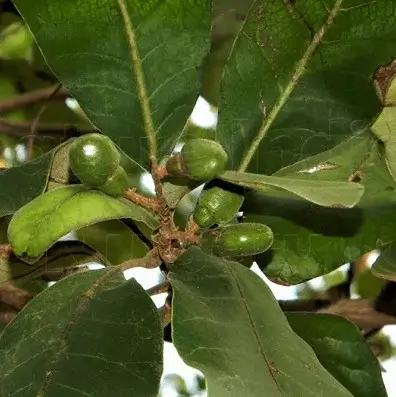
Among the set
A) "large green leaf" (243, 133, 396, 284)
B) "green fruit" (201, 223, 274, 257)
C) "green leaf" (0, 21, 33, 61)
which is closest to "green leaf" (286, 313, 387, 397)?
"large green leaf" (243, 133, 396, 284)

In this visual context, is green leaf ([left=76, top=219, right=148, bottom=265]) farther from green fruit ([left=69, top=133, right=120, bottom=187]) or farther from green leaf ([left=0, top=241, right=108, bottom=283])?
green fruit ([left=69, top=133, right=120, bottom=187])

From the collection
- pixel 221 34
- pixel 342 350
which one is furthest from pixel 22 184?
pixel 221 34

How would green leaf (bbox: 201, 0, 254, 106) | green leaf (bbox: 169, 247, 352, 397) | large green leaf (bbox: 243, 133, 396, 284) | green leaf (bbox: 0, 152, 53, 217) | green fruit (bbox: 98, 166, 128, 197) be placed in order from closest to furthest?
green leaf (bbox: 169, 247, 352, 397), green fruit (bbox: 98, 166, 128, 197), green leaf (bbox: 0, 152, 53, 217), large green leaf (bbox: 243, 133, 396, 284), green leaf (bbox: 201, 0, 254, 106)

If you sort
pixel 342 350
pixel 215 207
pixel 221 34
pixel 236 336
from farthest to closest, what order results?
pixel 221 34
pixel 342 350
pixel 215 207
pixel 236 336

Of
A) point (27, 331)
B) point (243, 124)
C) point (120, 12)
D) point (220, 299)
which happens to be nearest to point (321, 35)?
point (243, 124)

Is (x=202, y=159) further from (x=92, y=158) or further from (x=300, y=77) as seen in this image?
(x=300, y=77)
